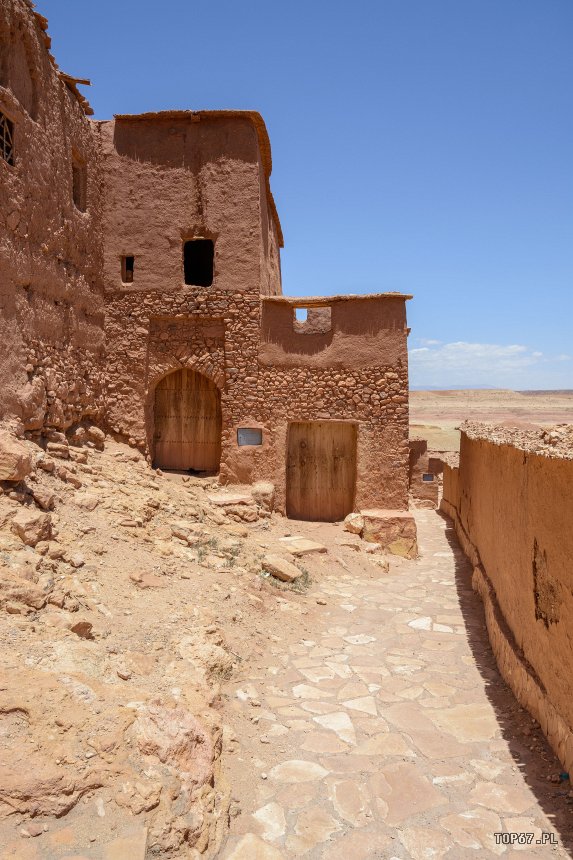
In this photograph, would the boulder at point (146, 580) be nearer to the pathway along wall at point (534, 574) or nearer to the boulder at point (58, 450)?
the boulder at point (58, 450)

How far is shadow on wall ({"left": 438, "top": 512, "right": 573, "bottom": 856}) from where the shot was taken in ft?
12.5

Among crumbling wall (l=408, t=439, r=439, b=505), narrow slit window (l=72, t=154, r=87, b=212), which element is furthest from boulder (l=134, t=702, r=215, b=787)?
crumbling wall (l=408, t=439, r=439, b=505)

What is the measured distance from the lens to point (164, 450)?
11727 millimetres

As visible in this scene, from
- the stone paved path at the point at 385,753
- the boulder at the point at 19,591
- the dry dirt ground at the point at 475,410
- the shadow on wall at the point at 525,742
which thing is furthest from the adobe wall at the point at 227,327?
the dry dirt ground at the point at 475,410

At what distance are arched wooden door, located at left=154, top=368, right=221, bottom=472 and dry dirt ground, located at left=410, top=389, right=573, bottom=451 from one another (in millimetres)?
24351

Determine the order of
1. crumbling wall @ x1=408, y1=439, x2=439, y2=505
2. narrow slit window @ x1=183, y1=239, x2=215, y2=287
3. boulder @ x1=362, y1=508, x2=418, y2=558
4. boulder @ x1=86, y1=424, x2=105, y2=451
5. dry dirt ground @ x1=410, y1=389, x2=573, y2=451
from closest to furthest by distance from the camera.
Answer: boulder @ x1=86, y1=424, x2=105, y2=451
boulder @ x1=362, y1=508, x2=418, y2=558
narrow slit window @ x1=183, y1=239, x2=215, y2=287
crumbling wall @ x1=408, y1=439, x2=439, y2=505
dry dirt ground @ x1=410, y1=389, x2=573, y2=451

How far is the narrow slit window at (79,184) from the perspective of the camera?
1017 centimetres

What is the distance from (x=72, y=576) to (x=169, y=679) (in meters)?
1.51

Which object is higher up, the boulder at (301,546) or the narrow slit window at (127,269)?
the narrow slit window at (127,269)

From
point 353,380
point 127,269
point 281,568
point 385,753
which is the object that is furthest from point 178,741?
point 127,269

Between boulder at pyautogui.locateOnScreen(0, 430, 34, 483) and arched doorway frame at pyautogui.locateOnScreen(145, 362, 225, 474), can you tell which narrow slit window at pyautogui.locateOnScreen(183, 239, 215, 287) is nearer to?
arched doorway frame at pyautogui.locateOnScreen(145, 362, 225, 474)

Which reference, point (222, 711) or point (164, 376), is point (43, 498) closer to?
point (222, 711)

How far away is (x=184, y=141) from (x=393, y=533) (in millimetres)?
8520

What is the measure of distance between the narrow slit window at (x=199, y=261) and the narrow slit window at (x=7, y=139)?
5433mm
